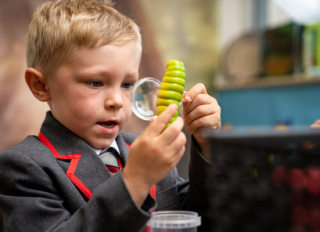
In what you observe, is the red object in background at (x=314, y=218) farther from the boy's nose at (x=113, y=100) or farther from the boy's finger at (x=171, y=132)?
the boy's nose at (x=113, y=100)

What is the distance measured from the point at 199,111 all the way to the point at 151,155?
0.24 metres

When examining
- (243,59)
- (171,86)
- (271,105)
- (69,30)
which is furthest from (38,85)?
(243,59)

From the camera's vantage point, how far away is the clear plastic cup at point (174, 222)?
498 mm

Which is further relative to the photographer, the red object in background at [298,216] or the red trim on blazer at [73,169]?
the red trim on blazer at [73,169]

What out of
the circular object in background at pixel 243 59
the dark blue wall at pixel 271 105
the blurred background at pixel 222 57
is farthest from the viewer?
the circular object in background at pixel 243 59

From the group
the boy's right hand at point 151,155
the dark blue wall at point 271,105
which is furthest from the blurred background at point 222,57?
the boy's right hand at point 151,155

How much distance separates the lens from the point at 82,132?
71cm

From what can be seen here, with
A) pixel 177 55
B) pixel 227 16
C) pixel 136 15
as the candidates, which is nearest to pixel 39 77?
pixel 136 15

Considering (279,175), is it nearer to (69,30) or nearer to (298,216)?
(298,216)

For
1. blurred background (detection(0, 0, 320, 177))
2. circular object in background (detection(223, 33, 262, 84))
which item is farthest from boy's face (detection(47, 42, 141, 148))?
circular object in background (detection(223, 33, 262, 84))

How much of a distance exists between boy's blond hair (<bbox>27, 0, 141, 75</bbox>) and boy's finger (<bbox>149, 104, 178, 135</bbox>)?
9.8 inches

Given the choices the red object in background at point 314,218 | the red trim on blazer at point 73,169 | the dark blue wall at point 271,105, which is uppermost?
the red object in background at point 314,218

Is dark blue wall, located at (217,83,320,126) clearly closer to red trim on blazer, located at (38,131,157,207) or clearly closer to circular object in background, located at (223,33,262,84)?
circular object in background, located at (223,33,262,84)

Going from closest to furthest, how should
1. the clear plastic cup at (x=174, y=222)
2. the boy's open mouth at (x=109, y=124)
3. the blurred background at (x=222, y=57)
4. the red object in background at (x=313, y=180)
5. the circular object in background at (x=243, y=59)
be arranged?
1. the red object in background at (x=313, y=180)
2. the clear plastic cup at (x=174, y=222)
3. the boy's open mouth at (x=109, y=124)
4. the blurred background at (x=222, y=57)
5. the circular object in background at (x=243, y=59)
